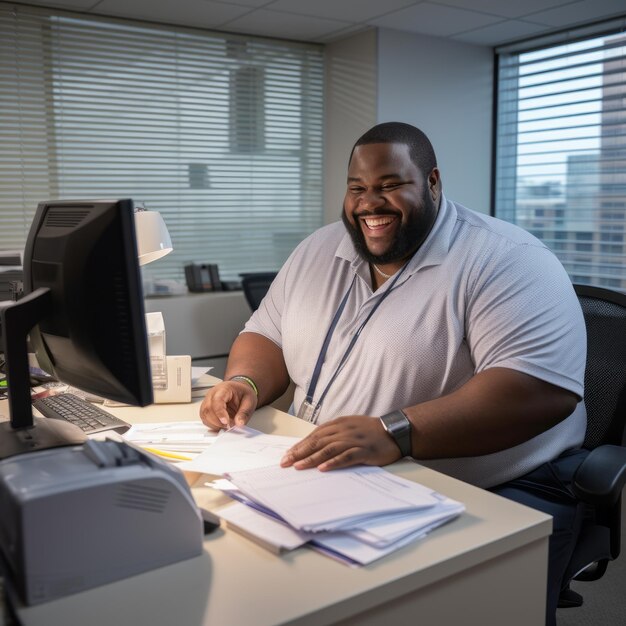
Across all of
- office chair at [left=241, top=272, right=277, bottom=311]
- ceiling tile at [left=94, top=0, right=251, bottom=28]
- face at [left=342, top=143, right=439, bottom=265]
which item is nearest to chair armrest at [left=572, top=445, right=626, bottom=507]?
face at [left=342, top=143, right=439, bottom=265]

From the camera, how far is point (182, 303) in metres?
3.96

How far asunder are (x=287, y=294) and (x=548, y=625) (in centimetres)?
105

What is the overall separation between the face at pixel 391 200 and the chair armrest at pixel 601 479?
0.68m

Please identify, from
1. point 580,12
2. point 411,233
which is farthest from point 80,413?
point 580,12

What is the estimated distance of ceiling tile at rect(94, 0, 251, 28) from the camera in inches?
146

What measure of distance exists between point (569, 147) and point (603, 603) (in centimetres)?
295

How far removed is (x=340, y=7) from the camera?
375cm

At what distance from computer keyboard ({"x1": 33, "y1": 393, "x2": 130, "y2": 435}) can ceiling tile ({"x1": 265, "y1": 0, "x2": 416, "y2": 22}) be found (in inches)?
103

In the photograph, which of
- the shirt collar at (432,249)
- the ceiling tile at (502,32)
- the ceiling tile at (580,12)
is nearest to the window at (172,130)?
the ceiling tile at (502,32)

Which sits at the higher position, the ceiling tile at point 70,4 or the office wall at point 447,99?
the ceiling tile at point 70,4

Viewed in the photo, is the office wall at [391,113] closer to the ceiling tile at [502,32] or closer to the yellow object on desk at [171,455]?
the ceiling tile at [502,32]

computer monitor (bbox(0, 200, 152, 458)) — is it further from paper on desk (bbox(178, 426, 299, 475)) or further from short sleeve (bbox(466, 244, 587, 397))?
short sleeve (bbox(466, 244, 587, 397))

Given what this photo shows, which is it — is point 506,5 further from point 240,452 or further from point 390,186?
point 240,452

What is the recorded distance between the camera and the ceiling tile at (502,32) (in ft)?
13.5
